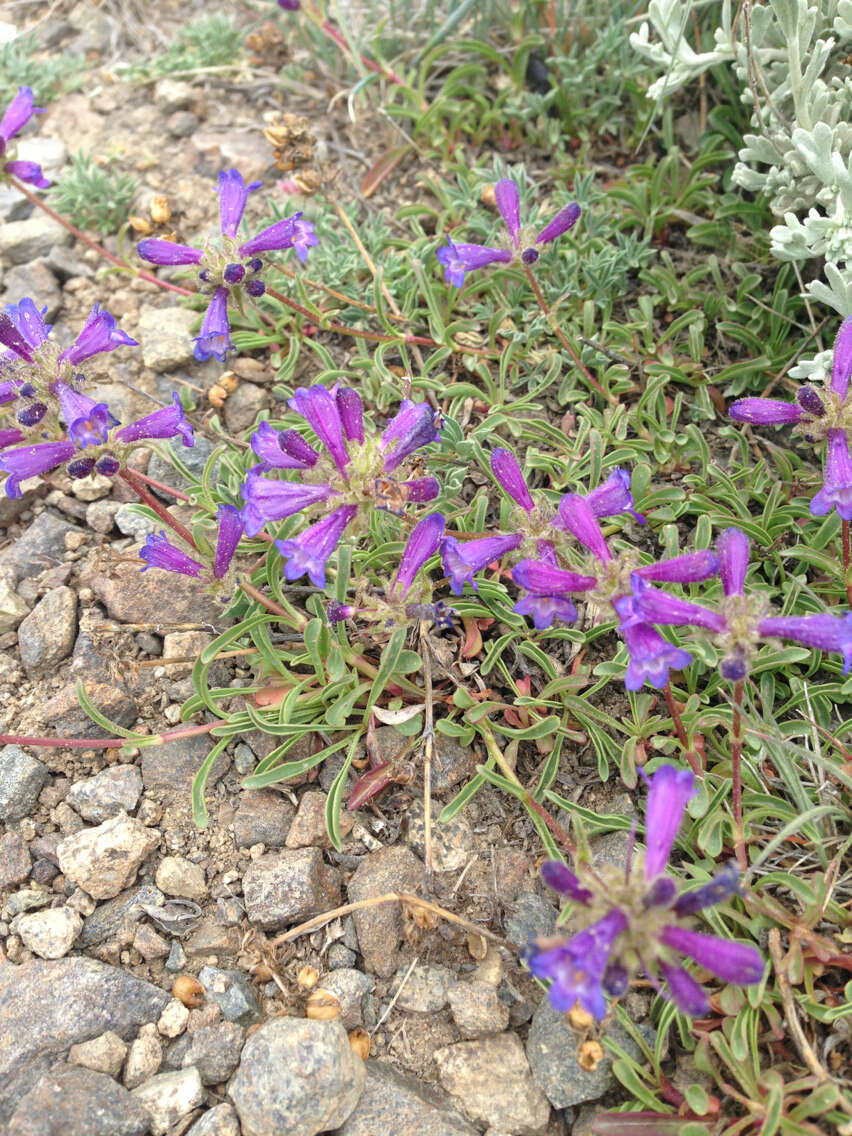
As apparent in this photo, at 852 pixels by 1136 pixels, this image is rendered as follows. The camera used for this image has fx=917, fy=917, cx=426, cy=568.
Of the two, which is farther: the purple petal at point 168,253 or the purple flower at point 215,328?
the purple petal at point 168,253

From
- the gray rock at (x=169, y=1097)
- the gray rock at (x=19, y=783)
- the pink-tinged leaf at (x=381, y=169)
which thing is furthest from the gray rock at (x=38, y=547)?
the pink-tinged leaf at (x=381, y=169)

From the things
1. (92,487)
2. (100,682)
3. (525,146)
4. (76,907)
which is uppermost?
(525,146)

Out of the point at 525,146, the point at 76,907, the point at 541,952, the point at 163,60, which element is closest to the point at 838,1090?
the point at 541,952

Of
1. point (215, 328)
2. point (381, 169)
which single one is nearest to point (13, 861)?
point (215, 328)

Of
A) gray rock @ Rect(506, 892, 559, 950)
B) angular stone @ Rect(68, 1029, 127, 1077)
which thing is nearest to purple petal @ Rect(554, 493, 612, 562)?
gray rock @ Rect(506, 892, 559, 950)

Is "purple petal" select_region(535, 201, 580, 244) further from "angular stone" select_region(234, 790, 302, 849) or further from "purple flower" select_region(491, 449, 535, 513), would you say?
"angular stone" select_region(234, 790, 302, 849)

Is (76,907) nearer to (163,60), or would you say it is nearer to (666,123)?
(666,123)

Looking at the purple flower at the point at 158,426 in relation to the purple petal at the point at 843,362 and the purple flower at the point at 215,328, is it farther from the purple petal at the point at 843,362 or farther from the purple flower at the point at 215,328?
the purple petal at the point at 843,362
